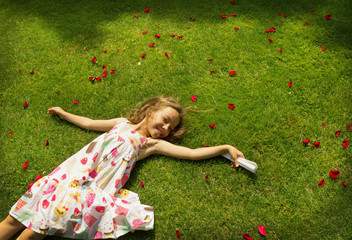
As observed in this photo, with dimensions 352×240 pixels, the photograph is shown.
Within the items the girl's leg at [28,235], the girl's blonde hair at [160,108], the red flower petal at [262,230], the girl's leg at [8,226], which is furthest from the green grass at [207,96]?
the girl's leg at [28,235]

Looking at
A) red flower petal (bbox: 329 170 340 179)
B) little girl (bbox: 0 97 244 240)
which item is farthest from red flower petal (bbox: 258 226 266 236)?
red flower petal (bbox: 329 170 340 179)

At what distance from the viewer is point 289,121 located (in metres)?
3.89

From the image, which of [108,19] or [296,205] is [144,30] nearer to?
[108,19]

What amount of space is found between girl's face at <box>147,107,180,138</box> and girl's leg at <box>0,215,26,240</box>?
1890 millimetres

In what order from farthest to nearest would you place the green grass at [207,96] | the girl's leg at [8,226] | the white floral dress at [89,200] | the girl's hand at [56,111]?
the girl's hand at [56,111] < the green grass at [207,96] < the girl's leg at [8,226] < the white floral dress at [89,200]

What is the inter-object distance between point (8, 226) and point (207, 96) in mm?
3145

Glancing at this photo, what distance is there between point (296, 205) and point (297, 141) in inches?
35.9

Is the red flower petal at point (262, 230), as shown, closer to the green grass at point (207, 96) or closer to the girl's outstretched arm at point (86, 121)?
the green grass at point (207, 96)

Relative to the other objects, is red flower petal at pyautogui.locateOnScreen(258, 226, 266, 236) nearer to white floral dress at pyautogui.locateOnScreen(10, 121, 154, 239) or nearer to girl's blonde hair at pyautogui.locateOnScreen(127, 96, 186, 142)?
white floral dress at pyautogui.locateOnScreen(10, 121, 154, 239)

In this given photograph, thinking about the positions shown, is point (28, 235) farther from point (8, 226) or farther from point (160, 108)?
point (160, 108)

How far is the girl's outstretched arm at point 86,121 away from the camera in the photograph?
3.78 metres

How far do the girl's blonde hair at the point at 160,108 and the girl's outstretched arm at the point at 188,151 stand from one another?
20 centimetres

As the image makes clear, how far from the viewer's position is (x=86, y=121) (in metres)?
3.87

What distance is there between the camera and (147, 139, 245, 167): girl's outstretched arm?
138 inches
